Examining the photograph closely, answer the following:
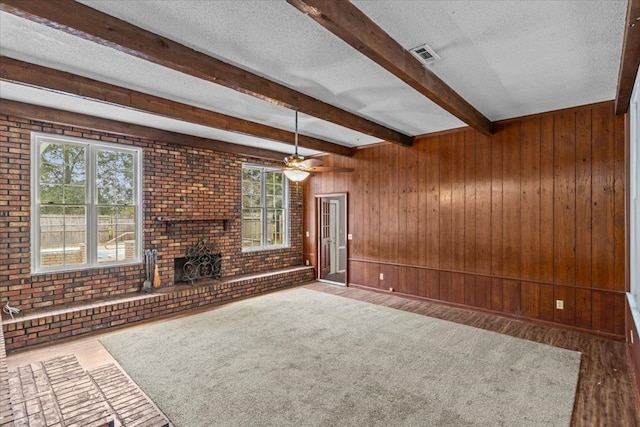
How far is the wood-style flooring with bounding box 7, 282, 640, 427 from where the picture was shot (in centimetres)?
251

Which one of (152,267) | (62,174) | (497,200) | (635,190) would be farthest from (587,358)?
(62,174)

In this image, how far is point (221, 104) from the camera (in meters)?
4.07

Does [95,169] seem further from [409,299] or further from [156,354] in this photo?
[409,299]

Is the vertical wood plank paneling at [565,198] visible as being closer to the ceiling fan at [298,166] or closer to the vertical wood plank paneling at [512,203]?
the vertical wood plank paneling at [512,203]

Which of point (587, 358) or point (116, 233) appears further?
point (116, 233)

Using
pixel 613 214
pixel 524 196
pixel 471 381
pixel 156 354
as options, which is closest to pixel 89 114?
pixel 156 354

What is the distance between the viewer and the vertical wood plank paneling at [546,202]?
4406 millimetres

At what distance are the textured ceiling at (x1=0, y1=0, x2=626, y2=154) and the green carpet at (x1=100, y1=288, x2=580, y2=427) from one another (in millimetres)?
2945

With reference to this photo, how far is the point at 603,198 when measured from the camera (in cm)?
402

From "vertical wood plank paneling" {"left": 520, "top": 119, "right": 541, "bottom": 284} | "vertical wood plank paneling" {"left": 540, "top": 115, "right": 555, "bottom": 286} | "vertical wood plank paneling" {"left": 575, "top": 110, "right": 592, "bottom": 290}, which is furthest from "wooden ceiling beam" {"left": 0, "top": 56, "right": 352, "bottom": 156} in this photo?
"vertical wood plank paneling" {"left": 575, "top": 110, "right": 592, "bottom": 290}

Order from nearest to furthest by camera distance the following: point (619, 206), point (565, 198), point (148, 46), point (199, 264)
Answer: point (148, 46), point (619, 206), point (565, 198), point (199, 264)

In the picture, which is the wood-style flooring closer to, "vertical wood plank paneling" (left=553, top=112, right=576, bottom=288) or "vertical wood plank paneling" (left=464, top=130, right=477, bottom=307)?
"vertical wood plank paneling" (left=464, top=130, right=477, bottom=307)

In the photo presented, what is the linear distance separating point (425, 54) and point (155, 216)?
4649 mm

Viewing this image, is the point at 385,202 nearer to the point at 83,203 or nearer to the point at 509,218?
the point at 509,218
